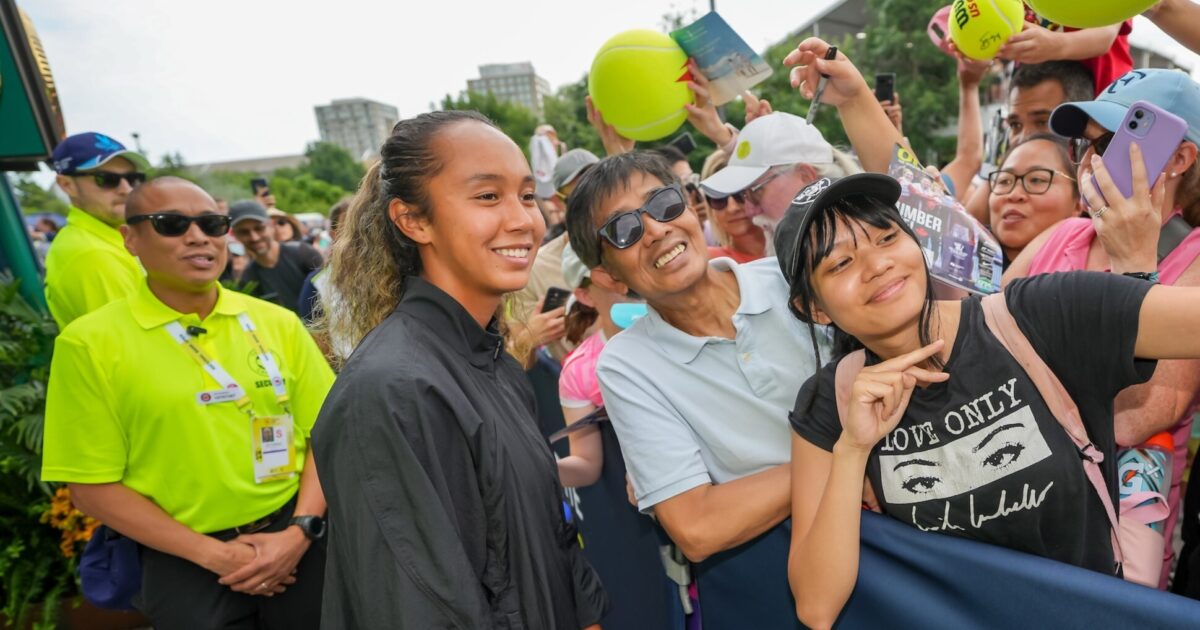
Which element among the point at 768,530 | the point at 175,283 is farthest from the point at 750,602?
the point at 175,283

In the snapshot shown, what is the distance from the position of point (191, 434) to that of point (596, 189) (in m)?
1.78

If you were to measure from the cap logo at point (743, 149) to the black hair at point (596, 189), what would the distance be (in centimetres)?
60

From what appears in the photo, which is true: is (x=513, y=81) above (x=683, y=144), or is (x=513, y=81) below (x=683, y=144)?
above

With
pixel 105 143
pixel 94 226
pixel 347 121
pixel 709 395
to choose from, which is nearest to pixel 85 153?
pixel 105 143

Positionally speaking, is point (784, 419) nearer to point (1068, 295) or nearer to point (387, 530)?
point (1068, 295)

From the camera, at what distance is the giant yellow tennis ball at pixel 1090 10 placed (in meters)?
1.80

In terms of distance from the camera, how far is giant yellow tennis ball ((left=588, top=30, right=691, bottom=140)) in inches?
110

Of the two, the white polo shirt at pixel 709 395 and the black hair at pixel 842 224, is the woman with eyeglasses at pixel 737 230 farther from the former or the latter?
→ the black hair at pixel 842 224

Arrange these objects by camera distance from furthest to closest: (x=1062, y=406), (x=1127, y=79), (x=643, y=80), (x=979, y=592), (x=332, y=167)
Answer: (x=332, y=167), (x=643, y=80), (x=1127, y=79), (x=1062, y=406), (x=979, y=592)

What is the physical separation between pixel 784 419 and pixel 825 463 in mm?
332

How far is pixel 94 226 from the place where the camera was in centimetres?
354

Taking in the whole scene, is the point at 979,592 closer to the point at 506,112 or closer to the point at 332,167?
the point at 506,112

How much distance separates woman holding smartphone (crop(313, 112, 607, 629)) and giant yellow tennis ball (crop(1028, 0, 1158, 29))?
5.60ft

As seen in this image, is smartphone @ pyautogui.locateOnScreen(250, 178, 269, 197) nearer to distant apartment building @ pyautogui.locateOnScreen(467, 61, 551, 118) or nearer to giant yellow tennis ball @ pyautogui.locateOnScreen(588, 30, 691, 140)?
giant yellow tennis ball @ pyautogui.locateOnScreen(588, 30, 691, 140)
